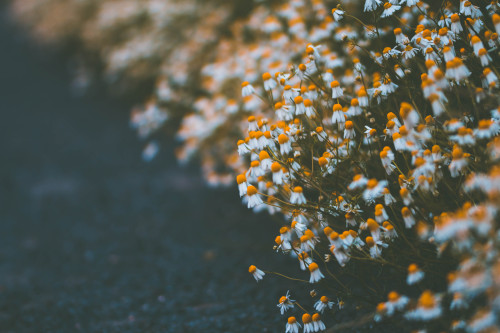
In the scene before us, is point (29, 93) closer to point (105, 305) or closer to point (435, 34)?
point (105, 305)

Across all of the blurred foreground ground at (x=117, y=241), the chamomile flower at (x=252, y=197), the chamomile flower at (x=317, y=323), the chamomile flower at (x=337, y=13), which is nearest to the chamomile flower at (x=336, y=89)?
the chamomile flower at (x=337, y=13)

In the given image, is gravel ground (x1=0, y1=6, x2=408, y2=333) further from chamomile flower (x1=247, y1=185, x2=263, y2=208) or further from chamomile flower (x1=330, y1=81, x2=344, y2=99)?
chamomile flower (x1=330, y1=81, x2=344, y2=99)

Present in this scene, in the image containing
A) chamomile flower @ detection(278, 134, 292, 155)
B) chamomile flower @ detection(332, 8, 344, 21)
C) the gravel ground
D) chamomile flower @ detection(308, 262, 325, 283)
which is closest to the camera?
chamomile flower @ detection(308, 262, 325, 283)

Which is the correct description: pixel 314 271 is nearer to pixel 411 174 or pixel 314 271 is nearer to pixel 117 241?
pixel 411 174

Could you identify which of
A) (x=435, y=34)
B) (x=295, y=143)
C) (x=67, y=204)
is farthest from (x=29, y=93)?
(x=435, y=34)

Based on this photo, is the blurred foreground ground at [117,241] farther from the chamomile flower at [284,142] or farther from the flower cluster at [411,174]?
the chamomile flower at [284,142]

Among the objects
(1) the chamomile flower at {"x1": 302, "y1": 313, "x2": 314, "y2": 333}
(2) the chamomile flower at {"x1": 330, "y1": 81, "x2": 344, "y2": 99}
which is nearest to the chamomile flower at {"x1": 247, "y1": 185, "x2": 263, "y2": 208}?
(1) the chamomile flower at {"x1": 302, "y1": 313, "x2": 314, "y2": 333}

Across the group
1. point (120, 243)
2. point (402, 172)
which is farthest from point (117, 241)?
point (402, 172)
